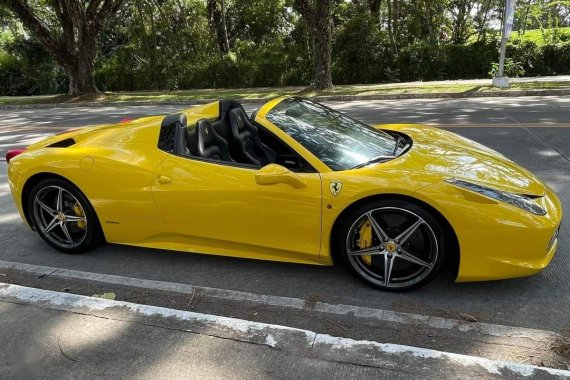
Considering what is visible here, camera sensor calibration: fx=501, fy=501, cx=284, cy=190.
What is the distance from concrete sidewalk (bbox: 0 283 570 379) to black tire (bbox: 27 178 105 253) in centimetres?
104

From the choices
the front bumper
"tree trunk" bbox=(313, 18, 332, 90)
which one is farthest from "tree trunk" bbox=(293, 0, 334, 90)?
the front bumper

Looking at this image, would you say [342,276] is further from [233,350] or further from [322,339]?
[233,350]

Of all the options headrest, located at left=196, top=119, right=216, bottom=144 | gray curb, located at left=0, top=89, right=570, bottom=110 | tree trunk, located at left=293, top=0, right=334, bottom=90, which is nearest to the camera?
headrest, located at left=196, top=119, right=216, bottom=144

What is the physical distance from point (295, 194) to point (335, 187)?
26 centimetres

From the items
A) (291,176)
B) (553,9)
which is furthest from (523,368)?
(553,9)

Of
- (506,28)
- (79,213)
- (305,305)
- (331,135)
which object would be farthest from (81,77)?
(305,305)

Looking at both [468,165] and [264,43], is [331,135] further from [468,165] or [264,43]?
[264,43]

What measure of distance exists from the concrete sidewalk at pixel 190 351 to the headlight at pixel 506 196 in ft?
3.35

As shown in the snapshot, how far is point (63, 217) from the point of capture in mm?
4098

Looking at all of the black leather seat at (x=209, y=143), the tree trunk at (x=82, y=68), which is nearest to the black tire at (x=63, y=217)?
the black leather seat at (x=209, y=143)

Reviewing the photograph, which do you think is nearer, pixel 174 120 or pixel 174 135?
pixel 174 135

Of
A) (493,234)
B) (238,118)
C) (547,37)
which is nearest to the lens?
(493,234)

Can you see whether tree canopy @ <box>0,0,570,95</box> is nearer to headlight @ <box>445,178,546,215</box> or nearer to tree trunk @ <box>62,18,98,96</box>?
tree trunk @ <box>62,18,98,96</box>

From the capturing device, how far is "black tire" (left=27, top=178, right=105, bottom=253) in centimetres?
399
